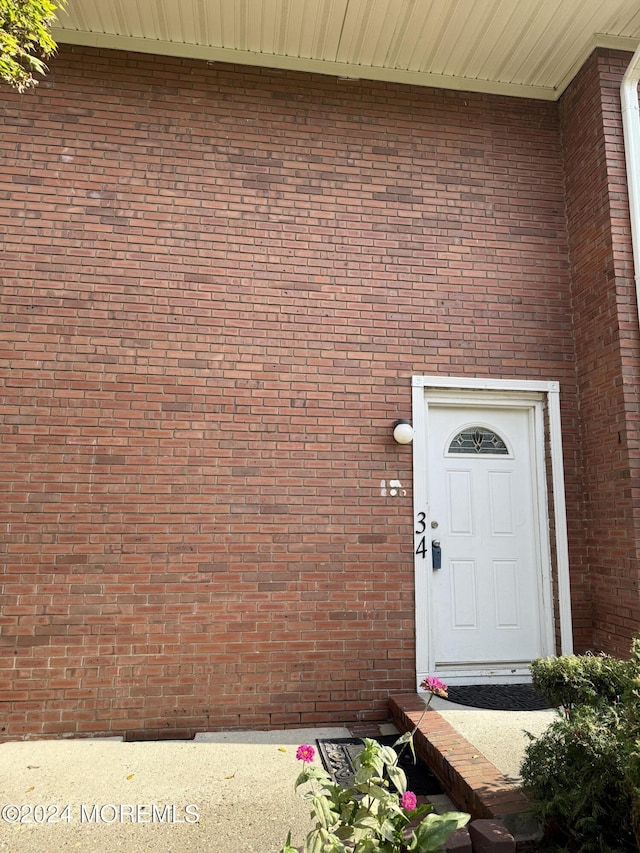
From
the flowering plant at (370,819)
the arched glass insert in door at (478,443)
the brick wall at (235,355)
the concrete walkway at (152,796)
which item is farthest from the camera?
the arched glass insert in door at (478,443)

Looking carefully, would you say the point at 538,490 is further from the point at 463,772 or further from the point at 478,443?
the point at 463,772

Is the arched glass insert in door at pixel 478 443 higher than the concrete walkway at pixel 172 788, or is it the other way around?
the arched glass insert in door at pixel 478 443

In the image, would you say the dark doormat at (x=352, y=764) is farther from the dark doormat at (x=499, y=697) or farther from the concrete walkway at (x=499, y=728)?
the dark doormat at (x=499, y=697)

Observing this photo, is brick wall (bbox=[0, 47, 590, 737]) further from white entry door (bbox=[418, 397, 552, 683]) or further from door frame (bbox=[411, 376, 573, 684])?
white entry door (bbox=[418, 397, 552, 683])

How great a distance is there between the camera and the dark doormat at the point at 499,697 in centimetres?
405

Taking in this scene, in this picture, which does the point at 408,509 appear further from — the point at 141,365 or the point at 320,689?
the point at 141,365

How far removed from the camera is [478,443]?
194 inches

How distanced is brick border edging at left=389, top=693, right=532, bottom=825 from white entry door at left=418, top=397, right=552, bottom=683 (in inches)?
28.7

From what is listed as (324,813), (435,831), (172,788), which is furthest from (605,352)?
(172,788)

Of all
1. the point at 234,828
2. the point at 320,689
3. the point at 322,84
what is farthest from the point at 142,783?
the point at 322,84

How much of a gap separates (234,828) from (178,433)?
2557 mm

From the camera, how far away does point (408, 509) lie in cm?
457

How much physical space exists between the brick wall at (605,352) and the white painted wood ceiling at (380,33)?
1.08ft

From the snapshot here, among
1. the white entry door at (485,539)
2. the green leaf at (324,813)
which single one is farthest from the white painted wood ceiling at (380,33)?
the green leaf at (324,813)
